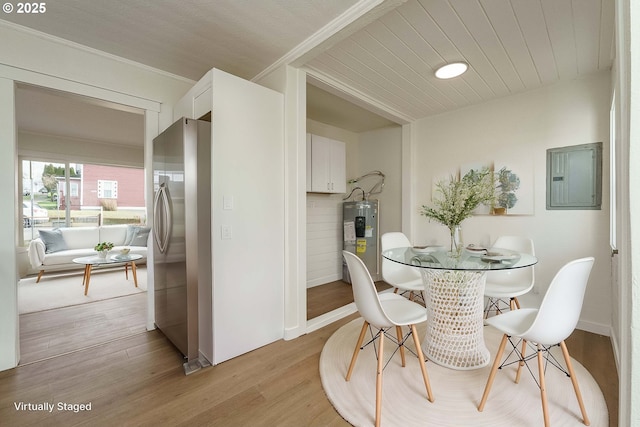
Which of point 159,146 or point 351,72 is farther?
point 351,72

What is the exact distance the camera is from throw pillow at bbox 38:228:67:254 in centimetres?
480

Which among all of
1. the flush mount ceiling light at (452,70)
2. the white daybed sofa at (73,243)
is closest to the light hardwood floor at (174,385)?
the flush mount ceiling light at (452,70)

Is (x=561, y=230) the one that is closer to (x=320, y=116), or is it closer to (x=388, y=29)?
(x=388, y=29)

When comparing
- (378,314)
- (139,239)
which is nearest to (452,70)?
(378,314)

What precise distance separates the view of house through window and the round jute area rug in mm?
6320

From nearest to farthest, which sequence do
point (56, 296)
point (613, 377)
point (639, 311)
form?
point (639, 311)
point (613, 377)
point (56, 296)

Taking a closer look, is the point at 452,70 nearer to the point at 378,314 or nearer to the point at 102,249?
the point at 378,314

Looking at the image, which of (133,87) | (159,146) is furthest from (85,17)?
(159,146)

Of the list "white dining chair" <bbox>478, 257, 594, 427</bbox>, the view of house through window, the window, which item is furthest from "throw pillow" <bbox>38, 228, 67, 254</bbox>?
"white dining chair" <bbox>478, 257, 594, 427</bbox>

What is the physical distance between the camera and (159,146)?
2.41 m

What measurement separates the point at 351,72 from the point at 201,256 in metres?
2.19

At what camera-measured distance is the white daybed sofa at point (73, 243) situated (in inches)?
176

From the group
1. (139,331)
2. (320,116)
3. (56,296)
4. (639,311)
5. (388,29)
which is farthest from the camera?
(320,116)

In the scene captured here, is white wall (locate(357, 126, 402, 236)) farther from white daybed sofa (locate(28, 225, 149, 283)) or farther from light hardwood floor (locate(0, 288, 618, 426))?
white daybed sofa (locate(28, 225, 149, 283))
